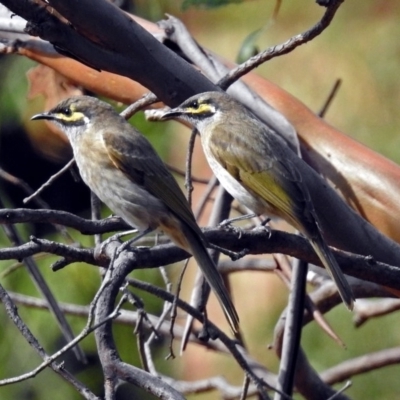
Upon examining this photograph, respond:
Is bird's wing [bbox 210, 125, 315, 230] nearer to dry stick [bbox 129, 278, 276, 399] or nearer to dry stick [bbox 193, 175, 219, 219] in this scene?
dry stick [bbox 193, 175, 219, 219]

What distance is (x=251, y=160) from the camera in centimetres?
289

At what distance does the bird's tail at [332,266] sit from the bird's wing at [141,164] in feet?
1.30

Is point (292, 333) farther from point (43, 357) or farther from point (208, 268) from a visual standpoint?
point (43, 357)

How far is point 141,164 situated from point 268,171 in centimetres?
47

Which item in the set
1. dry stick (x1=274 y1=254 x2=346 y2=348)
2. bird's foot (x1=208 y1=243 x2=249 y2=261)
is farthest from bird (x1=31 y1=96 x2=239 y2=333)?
dry stick (x1=274 y1=254 x2=346 y2=348)

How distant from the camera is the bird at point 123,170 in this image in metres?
2.38

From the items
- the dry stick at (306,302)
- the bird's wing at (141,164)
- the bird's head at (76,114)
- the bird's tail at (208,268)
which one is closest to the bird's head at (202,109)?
the bird's wing at (141,164)

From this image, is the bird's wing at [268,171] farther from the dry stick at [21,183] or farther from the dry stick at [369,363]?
the dry stick at [21,183]

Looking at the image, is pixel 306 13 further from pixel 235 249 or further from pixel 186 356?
pixel 235 249

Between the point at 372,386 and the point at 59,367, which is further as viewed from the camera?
the point at 372,386

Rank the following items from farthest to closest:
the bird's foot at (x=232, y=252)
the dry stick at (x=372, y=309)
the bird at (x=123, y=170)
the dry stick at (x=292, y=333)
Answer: the dry stick at (x=372, y=309)
the bird at (x=123, y=170)
the dry stick at (x=292, y=333)
the bird's foot at (x=232, y=252)

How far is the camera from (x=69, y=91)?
10.2 feet

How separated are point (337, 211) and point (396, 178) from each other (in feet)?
0.81

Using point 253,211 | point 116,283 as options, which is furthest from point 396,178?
point 116,283
